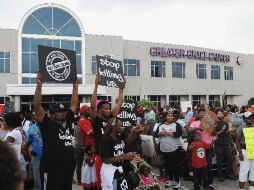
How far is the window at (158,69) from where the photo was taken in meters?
35.9

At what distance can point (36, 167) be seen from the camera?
265 inches

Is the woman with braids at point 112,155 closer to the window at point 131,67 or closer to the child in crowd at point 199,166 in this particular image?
the child in crowd at point 199,166

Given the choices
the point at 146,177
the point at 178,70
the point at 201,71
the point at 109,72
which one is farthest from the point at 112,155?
the point at 201,71

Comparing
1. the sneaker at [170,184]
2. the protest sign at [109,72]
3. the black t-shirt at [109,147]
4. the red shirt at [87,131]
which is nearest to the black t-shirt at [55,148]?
the black t-shirt at [109,147]

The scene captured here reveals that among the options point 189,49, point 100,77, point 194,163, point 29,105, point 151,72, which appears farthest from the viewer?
point 189,49

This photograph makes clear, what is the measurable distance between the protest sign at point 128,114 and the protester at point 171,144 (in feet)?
3.72

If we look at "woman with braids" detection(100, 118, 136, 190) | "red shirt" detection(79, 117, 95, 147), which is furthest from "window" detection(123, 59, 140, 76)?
"woman with braids" detection(100, 118, 136, 190)

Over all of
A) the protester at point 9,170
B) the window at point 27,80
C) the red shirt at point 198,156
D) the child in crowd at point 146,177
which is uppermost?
the window at point 27,80

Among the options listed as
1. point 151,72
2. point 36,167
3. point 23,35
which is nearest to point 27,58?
point 23,35

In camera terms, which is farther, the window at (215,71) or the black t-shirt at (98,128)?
the window at (215,71)

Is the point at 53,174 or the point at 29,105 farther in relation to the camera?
the point at 29,105

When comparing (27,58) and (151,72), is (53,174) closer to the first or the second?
(27,58)

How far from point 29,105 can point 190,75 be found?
18.1 m

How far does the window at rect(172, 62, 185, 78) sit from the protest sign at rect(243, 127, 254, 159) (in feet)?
101
